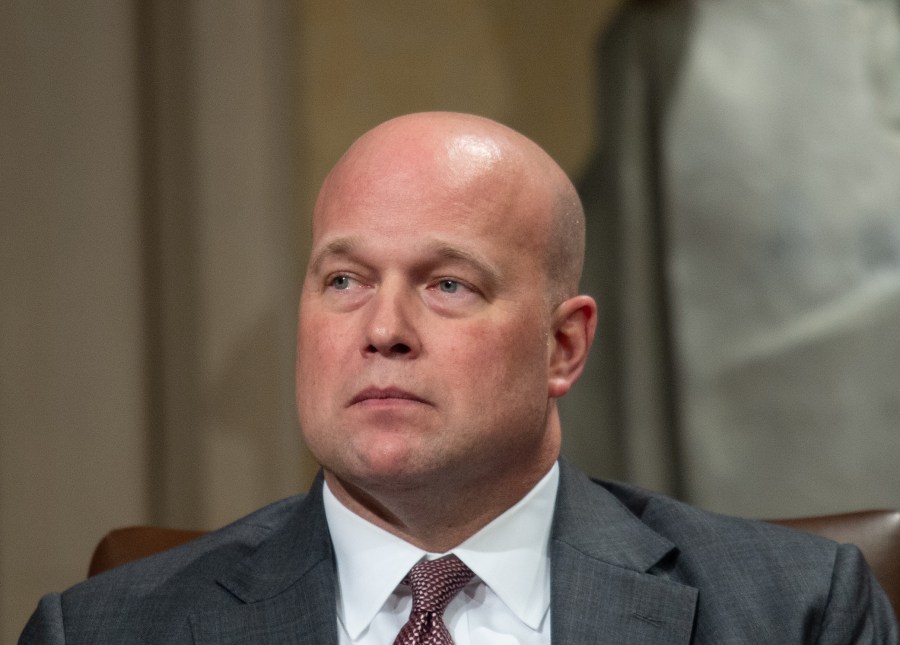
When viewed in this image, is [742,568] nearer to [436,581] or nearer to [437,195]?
[436,581]

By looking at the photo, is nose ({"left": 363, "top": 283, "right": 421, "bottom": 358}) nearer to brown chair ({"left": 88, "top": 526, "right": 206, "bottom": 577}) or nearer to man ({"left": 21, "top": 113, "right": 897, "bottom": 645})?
man ({"left": 21, "top": 113, "right": 897, "bottom": 645})

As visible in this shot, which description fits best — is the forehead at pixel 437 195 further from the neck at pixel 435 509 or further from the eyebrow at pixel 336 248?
the neck at pixel 435 509

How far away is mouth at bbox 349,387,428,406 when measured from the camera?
5.14 feet

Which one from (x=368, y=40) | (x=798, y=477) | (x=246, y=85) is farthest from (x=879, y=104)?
(x=246, y=85)

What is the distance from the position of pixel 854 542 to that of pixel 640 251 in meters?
0.96

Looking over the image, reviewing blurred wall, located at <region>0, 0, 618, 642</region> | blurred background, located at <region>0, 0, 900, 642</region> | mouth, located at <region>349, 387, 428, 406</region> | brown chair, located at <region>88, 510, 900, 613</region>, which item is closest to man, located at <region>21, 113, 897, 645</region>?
mouth, located at <region>349, 387, 428, 406</region>

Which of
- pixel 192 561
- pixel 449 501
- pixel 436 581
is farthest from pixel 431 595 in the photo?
Answer: pixel 192 561

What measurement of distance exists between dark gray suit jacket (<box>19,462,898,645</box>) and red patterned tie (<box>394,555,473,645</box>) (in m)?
0.11

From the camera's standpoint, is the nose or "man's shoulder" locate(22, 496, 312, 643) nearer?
the nose

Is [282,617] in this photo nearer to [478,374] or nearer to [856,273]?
[478,374]

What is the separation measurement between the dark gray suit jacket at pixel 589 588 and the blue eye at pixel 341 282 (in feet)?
1.05

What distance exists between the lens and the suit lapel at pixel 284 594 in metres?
1.64

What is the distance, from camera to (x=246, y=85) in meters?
2.68

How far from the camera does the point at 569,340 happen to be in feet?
5.99
